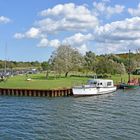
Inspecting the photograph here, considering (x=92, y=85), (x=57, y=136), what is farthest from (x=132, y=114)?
(x=92, y=85)

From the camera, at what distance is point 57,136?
43938 millimetres

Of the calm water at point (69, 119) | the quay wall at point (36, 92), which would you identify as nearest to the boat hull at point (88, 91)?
the quay wall at point (36, 92)

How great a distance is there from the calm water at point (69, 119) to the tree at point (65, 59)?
5863cm

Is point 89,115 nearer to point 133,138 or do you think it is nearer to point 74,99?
point 133,138

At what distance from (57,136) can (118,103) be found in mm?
33555

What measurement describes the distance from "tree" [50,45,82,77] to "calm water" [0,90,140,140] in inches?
2308

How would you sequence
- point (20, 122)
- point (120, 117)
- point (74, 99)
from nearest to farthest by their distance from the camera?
point (20, 122) → point (120, 117) → point (74, 99)

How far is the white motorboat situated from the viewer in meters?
87.1

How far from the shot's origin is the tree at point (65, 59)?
140 metres

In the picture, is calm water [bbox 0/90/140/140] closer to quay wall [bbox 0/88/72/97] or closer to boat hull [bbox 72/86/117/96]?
boat hull [bbox 72/86/117/96]

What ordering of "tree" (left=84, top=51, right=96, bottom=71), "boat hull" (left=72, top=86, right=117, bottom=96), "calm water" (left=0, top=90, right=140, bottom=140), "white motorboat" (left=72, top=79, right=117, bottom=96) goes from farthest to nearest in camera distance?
"tree" (left=84, top=51, right=96, bottom=71) → "white motorboat" (left=72, top=79, right=117, bottom=96) → "boat hull" (left=72, top=86, right=117, bottom=96) → "calm water" (left=0, top=90, right=140, bottom=140)

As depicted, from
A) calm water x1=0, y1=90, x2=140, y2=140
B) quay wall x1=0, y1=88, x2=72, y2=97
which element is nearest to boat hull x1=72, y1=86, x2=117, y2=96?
quay wall x1=0, y1=88, x2=72, y2=97

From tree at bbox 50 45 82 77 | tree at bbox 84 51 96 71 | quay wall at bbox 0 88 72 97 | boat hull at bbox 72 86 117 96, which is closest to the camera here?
quay wall at bbox 0 88 72 97

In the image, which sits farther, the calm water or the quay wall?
the quay wall
